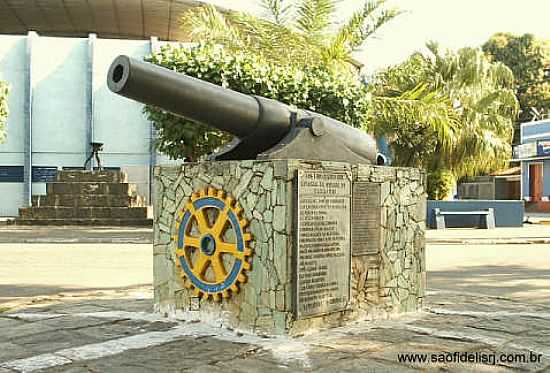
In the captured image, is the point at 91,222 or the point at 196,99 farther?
the point at 91,222

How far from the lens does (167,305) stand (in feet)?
23.8

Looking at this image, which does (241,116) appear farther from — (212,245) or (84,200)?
(84,200)

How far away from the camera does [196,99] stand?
6172mm

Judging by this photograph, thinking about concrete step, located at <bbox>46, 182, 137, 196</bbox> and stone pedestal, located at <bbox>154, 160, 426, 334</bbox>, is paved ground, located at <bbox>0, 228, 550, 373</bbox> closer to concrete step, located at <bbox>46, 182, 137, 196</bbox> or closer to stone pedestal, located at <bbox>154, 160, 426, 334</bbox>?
stone pedestal, located at <bbox>154, 160, 426, 334</bbox>

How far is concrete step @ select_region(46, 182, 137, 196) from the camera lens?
24719 millimetres

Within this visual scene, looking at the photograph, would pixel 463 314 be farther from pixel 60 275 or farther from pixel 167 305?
pixel 60 275

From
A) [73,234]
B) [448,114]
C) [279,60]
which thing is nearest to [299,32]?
[279,60]

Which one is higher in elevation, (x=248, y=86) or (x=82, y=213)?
(x=248, y=86)

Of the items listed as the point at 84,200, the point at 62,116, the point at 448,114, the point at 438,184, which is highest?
the point at 62,116

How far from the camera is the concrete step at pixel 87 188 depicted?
24.7 metres

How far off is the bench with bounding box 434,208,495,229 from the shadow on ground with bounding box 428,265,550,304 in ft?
35.8

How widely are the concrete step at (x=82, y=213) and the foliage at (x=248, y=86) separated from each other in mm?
4486

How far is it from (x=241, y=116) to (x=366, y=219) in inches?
66.7

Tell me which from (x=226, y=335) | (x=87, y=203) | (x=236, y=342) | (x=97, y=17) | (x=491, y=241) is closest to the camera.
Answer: (x=236, y=342)
